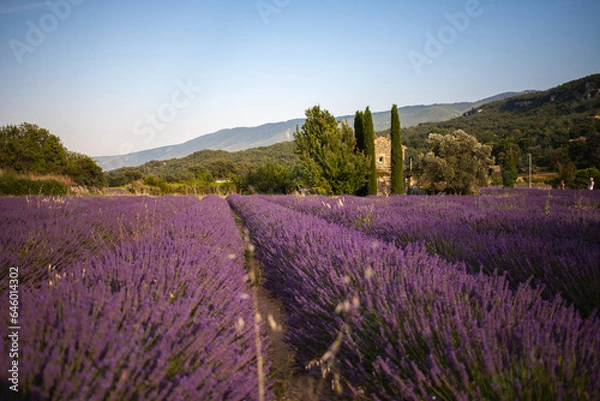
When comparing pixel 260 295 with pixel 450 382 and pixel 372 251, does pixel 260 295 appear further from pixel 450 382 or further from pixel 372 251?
pixel 450 382

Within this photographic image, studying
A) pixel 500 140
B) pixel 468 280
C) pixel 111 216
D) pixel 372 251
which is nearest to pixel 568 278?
pixel 468 280

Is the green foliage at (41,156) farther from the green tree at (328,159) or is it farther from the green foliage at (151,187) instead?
the green tree at (328,159)

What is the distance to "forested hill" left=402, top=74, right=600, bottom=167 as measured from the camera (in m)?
45.7

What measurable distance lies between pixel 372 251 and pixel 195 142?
7146 inches

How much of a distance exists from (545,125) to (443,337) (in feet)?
210

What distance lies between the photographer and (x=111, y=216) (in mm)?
4719

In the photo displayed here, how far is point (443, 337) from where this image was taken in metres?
1.16

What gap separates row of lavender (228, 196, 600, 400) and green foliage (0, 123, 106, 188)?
31790mm

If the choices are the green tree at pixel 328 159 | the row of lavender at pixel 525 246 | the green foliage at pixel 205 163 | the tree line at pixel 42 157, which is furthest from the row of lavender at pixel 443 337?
the green foliage at pixel 205 163

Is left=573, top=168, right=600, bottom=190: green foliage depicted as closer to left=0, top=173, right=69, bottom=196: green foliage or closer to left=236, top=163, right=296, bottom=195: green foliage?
left=236, top=163, right=296, bottom=195: green foliage

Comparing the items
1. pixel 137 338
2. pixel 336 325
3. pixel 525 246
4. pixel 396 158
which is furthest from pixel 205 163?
pixel 137 338

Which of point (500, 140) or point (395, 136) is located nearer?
point (395, 136)

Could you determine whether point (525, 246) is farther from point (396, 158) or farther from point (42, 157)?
point (42, 157)

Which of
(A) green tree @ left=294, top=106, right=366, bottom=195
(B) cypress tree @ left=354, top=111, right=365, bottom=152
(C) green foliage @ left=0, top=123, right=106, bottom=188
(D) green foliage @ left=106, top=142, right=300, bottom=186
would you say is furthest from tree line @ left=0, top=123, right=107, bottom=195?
(B) cypress tree @ left=354, top=111, right=365, bottom=152
